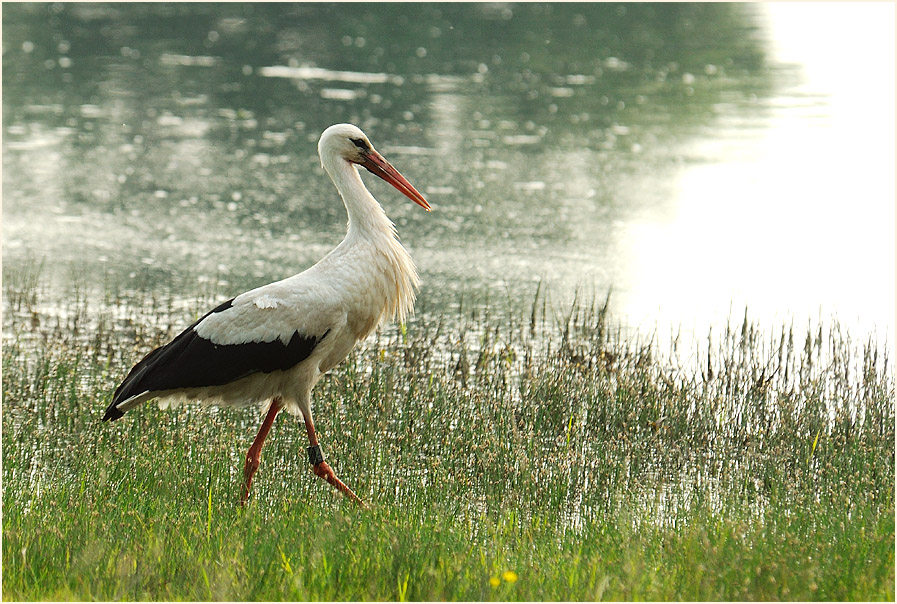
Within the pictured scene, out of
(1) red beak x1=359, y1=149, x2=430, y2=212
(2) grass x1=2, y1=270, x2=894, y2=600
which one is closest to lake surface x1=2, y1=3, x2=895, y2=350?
(2) grass x1=2, y1=270, x2=894, y2=600

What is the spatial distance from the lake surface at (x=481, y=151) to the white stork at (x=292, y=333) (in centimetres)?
340

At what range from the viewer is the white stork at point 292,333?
5.39 meters

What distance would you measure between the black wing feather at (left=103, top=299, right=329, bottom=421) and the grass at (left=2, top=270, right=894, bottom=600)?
426 millimetres

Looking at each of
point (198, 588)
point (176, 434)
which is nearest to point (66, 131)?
point (176, 434)

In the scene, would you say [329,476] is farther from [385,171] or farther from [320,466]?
[385,171]

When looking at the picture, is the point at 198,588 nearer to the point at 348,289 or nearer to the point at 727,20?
the point at 348,289

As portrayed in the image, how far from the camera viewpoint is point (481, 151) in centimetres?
1393

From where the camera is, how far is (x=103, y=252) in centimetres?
1038

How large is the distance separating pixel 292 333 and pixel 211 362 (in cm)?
40

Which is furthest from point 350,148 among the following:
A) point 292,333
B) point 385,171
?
point 292,333

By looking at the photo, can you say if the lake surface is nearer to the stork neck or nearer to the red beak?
the red beak

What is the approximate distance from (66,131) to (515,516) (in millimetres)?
10837

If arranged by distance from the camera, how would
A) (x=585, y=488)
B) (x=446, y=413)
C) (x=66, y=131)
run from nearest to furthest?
(x=585, y=488), (x=446, y=413), (x=66, y=131)

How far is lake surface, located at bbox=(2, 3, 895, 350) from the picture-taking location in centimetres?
1030
